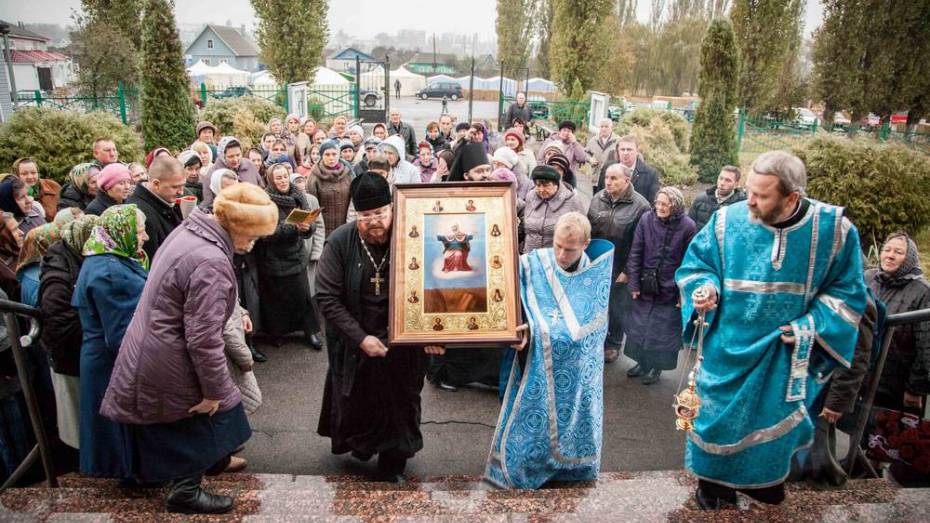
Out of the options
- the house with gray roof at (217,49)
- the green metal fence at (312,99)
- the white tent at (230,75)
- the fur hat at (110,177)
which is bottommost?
the fur hat at (110,177)

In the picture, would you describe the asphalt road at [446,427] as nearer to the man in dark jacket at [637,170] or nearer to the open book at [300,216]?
the open book at [300,216]

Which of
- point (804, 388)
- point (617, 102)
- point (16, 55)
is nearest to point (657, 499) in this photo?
point (804, 388)

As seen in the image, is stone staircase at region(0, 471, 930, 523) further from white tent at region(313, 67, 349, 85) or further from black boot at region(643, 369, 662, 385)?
white tent at region(313, 67, 349, 85)

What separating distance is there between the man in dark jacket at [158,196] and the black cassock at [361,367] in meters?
1.56

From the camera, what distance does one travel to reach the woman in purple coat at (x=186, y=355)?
300cm

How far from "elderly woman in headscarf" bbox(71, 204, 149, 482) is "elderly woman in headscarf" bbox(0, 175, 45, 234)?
9.34 feet

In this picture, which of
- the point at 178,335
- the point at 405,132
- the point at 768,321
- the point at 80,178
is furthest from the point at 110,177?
the point at 405,132

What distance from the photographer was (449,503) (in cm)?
335

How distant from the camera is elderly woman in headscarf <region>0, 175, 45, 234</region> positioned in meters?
5.46

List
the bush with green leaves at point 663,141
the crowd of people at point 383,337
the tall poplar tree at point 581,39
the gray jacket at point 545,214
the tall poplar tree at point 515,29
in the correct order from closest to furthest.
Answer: the crowd of people at point 383,337 → the gray jacket at point 545,214 → the bush with green leaves at point 663,141 → the tall poplar tree at point 581,39 → the tall poplar tree at point 515,29

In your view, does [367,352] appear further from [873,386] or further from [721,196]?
[721,196]

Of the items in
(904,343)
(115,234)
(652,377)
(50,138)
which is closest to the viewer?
(115,234)

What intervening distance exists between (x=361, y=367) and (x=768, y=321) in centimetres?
240

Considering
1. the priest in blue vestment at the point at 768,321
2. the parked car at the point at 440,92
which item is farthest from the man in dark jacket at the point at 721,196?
the parked car at the point at 440,92
